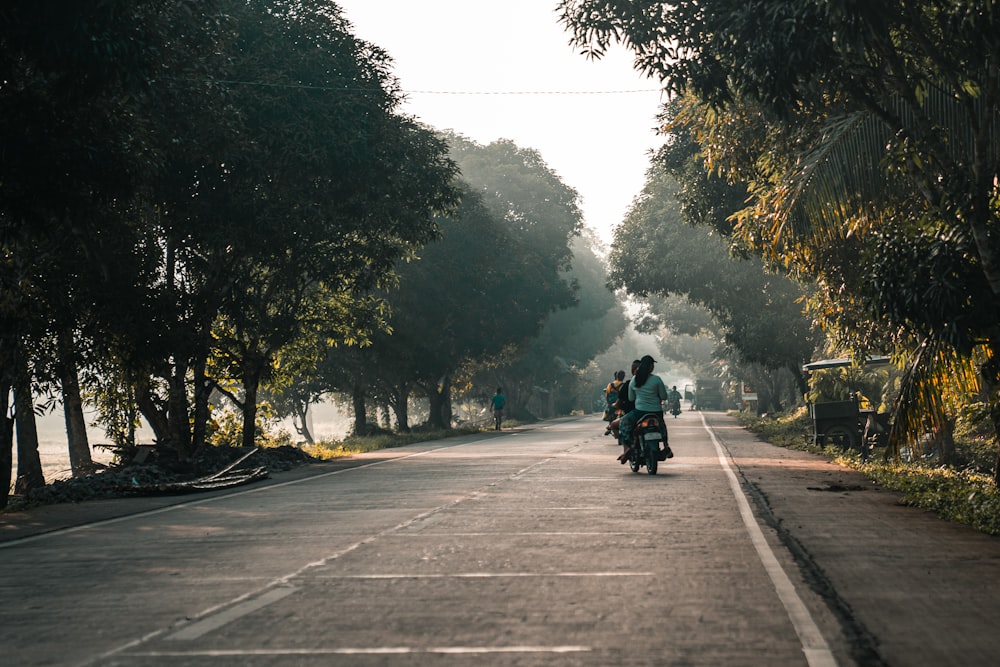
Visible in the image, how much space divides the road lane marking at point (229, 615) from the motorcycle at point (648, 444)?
1148 centimetres

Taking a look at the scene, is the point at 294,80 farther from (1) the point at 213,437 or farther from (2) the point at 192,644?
(2) the point at 192,644


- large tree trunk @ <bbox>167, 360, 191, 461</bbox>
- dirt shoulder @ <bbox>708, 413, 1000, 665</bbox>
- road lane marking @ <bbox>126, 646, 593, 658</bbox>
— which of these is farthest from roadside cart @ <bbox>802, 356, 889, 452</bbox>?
road lane marking @ <bbox>126, 646, 593, 658</bbox>

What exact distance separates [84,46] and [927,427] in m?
10.3

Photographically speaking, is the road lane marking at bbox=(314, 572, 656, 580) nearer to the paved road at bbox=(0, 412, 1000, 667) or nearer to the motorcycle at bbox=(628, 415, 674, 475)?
the paved road at bbox=(0, 412, 1000, 667)

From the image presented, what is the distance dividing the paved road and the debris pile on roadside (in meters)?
2.22

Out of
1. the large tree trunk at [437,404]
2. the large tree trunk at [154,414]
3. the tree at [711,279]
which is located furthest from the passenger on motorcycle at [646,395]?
the large tree trunk at [437,404]

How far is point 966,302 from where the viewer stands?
40.4 ft

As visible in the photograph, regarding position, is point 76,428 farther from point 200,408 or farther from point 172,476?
point 172,476

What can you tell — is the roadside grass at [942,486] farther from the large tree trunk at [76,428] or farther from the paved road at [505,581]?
the large tree trunk at [76,428]

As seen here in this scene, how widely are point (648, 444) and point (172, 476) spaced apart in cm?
972

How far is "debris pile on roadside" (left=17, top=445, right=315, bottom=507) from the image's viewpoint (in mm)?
18141

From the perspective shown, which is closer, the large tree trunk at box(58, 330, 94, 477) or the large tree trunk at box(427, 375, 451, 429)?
the large tree trunk at box(58, 330, 94, 477)

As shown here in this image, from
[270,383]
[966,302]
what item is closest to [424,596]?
[966,302]

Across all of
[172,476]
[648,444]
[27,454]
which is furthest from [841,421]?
[27,454]
